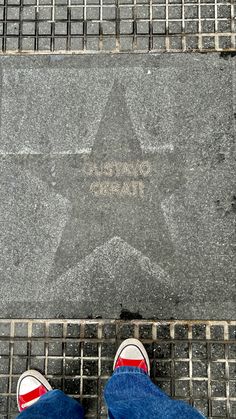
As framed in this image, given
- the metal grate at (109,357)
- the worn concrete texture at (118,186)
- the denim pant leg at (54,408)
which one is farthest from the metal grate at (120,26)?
the denim pant leg at (54,408)

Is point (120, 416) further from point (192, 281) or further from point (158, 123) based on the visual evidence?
point (158, 123)

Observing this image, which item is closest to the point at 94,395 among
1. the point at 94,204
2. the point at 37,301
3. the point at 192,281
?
the point at 37,301

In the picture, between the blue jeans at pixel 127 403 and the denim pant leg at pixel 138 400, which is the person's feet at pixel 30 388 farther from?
the denim pant leg at pixel 138 400

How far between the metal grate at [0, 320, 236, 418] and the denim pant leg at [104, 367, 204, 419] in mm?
214

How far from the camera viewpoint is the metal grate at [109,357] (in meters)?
3.57

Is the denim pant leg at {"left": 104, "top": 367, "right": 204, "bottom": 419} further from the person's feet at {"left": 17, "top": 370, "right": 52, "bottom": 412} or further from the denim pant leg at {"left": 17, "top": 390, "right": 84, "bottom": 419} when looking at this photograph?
the person's feet at {"left": 17, "top": 370, "right": 52, "bottom": 412}

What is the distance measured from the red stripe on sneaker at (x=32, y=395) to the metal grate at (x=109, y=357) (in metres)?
0.08

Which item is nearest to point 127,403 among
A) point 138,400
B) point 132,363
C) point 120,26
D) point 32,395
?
point 138,400

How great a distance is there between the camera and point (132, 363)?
353 centimetres

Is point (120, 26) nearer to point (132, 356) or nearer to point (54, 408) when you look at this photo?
point (132, 356)

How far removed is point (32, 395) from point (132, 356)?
0.73m

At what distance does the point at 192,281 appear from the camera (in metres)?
3.65

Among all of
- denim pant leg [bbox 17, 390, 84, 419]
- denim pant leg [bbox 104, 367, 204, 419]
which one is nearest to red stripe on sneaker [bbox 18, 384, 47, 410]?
denim pant leg [bbox 17, 390, 84, 419]

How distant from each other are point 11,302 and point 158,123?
164 cm
